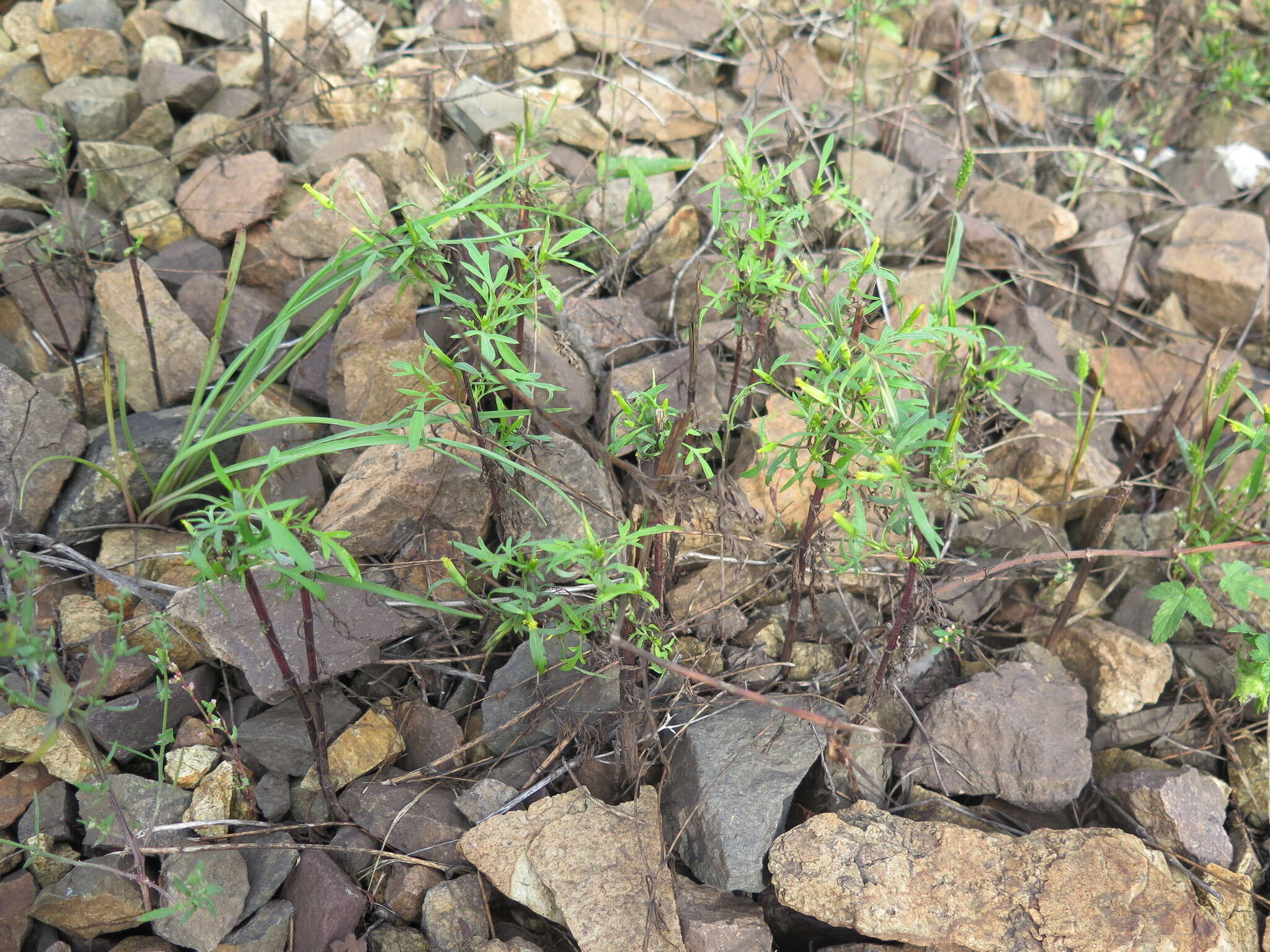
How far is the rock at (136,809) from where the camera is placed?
185cm

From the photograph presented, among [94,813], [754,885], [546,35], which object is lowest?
[94,813]

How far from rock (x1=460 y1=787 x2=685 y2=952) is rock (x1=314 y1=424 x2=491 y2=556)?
69 cm

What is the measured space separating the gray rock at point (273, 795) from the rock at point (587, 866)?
0.43 meters

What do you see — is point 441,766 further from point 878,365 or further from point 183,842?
point 878,365

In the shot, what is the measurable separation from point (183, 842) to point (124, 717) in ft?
1.12

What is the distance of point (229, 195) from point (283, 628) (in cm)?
159

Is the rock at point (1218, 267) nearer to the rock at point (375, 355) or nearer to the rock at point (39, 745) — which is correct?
the rock at point (375, 355)

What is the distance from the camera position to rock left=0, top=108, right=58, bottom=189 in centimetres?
295

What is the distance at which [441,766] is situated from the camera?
2.07m

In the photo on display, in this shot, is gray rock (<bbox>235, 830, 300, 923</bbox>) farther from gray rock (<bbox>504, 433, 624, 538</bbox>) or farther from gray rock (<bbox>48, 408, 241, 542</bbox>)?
gray rock (<bbox>48, 408, 241, 542</bbox>)

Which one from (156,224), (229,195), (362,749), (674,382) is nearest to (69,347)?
(156,224)

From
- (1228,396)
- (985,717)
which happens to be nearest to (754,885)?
(985,717)

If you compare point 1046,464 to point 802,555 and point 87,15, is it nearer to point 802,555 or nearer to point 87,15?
point 802,555

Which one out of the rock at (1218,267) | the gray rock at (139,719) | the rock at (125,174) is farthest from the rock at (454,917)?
the rock at (1218,267)
